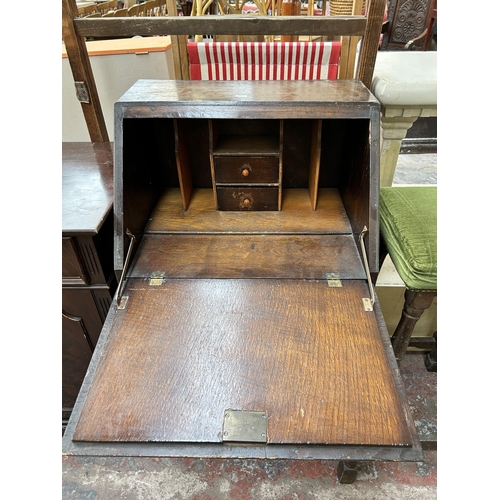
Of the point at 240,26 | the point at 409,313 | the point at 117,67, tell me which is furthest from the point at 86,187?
the point at 117,67

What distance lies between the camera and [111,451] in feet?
2.40

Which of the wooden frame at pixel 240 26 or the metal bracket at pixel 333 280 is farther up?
the wooden frame at pixel 240 26

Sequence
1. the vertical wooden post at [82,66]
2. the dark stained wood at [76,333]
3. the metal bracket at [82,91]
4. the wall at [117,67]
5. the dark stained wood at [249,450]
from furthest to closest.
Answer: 1. the wall at [117,67]
2. the metal bracket at [82,91]
3. the vertical wooden post at [82,66]
4. the dark stained wood at [76,333]
5. the dark stained wood at [249,450]

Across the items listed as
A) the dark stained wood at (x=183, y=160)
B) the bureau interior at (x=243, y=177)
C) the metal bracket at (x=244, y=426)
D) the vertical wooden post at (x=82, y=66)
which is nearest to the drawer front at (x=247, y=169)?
the bureau interior at (x=243, y=177)

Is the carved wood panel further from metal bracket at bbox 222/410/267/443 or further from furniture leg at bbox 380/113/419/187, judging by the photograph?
metal bracket at bbox 222/410/267/443

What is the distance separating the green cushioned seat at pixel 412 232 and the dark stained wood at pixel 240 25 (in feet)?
1.91

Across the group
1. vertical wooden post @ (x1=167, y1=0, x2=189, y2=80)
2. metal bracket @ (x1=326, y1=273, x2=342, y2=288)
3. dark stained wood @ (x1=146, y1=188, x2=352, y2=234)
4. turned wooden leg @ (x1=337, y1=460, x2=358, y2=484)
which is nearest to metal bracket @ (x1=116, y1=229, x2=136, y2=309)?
dark stained wood @ (x1=146, y1=188, x2=352, y2=234)

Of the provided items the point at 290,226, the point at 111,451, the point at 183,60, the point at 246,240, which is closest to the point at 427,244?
the point at 290,226

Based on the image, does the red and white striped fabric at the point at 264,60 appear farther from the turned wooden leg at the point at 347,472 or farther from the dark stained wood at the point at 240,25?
the turned wooden leg at the point at 347,472

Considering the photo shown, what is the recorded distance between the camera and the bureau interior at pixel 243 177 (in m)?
1.15

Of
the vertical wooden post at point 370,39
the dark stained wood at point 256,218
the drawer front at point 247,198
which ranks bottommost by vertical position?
the dark stained wood at point 256,218

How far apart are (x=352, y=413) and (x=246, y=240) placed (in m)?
0.60

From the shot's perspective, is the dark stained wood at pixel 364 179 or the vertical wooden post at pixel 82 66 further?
the vertical wooden post at pixel 82 66

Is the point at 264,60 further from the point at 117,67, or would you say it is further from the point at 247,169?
the point at 117,67
